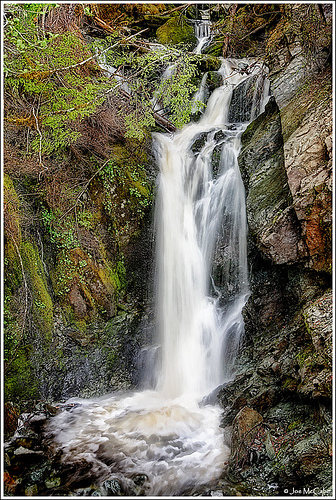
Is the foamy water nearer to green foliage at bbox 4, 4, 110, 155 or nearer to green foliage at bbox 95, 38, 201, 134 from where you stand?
green foliage at bbox 4, 4, 110, 155

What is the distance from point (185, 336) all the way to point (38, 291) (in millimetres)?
2981

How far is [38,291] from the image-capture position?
5.64 metres

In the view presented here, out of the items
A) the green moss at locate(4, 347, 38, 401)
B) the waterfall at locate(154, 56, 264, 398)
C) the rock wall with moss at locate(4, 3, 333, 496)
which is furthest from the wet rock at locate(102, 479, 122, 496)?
the waterfall at locate(154, 56, 264, 398)

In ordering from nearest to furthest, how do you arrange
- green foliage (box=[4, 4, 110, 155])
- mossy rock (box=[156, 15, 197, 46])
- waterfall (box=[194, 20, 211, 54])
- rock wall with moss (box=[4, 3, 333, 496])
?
rock wall with moss (box=[4, 3, 333, 496]) < green foliage (box=[4, 4, 110, 155]) < mossy rock (box=[156, 15, 197, 46]) < waterfall (box=[194, 20, 211, 54])

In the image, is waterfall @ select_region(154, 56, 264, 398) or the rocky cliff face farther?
waterfall @ select_region(154, 56, 264, 398)

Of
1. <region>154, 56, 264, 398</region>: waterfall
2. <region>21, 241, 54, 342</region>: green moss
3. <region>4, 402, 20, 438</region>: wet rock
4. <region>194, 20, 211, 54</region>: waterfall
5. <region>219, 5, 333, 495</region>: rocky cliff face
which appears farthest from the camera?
<region>194, 20, 211, 54</region>: waterfall

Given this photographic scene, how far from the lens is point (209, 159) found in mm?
7500

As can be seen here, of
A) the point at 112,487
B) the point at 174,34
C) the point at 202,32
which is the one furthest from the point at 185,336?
the point at 202,32

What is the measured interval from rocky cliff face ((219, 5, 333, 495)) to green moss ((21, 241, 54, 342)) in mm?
3315

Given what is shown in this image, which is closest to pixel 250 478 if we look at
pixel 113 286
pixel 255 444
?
pixel 255 444

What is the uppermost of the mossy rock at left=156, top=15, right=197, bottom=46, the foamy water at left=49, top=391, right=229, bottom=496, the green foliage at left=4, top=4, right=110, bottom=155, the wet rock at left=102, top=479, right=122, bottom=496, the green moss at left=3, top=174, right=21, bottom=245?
the mossy rock at left=156, top=15, right=197, bottom=46

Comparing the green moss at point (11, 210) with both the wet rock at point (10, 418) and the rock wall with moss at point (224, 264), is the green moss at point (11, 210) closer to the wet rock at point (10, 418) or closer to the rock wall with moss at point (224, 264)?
the rock wall with moss at point (224, 264)

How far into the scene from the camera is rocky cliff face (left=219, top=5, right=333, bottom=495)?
12.4 ft

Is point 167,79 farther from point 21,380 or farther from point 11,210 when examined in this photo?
point 21,380
